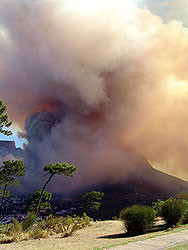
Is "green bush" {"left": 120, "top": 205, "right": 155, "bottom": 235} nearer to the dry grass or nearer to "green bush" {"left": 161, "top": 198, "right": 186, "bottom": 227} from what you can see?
the dry grass

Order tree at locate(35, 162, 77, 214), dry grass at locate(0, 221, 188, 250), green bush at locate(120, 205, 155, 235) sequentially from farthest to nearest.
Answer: tree at locate(35, 162, 77, 214) < green bush at locate(120, 205, 155, 235) < dry grass at locate(0, 221, 188, 250)

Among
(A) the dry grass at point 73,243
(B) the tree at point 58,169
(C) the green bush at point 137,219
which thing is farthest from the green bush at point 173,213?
(B) the tree at point 58,169

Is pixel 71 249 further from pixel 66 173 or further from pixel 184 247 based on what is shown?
pixel 66 173

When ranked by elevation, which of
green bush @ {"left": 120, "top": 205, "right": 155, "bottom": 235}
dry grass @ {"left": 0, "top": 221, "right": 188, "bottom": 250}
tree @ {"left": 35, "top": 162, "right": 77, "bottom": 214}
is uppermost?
tree @ {"left": 35, "top": 162, "right": 77, "bottom": 214}

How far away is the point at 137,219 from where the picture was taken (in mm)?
17391

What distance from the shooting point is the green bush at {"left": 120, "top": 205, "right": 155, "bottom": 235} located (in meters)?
17.3

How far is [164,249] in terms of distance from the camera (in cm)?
980

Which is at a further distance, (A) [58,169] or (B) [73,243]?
(A) [58,169]

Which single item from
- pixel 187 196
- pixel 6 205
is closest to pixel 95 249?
pixel 187 196

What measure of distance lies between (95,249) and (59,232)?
38.4 ft

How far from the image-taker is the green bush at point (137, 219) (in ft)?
56.9

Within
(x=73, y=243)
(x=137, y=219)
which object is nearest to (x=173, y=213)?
(x=137, y=219)

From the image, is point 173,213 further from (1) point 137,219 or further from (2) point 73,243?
(2) point 73,243

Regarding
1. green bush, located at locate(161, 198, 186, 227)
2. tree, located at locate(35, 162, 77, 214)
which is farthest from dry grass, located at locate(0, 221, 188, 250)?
tree, located at locate(35, 162, 77, 214)
